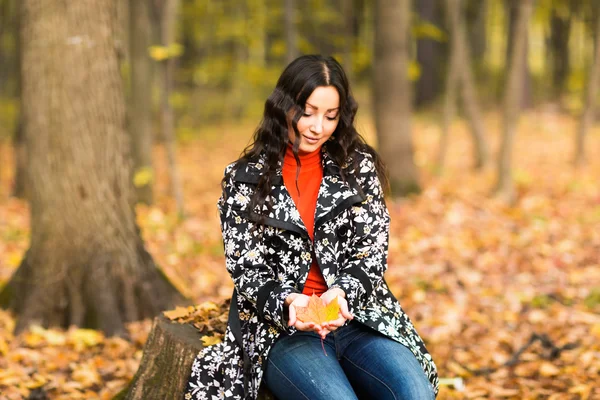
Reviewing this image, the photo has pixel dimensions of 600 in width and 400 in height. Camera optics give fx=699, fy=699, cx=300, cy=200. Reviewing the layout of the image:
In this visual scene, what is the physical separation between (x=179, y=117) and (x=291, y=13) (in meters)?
11.3

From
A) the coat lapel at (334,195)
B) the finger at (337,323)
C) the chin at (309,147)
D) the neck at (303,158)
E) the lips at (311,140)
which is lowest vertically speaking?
the finger at (337,323)

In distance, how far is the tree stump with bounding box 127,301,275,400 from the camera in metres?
3.09

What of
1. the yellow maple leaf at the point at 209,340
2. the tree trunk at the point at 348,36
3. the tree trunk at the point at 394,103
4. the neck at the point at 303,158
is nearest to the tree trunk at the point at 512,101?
the tree trunk at the point at 394,103

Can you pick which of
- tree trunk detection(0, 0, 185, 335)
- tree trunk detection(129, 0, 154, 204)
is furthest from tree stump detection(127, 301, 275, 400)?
tree trunk detection(129, 0, 154, 204)

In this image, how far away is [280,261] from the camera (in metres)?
2.91

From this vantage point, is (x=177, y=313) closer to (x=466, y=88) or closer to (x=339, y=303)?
(x=339, y=303)

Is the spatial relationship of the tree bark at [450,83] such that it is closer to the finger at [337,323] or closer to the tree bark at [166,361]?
the tree bark at [166,361]

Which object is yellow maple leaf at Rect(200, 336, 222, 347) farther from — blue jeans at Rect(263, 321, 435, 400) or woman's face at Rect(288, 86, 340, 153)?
woman's face at Rect(288, 86, 340, 153)

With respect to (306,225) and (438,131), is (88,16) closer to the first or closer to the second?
(306,225)

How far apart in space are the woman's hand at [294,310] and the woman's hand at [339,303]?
4cm

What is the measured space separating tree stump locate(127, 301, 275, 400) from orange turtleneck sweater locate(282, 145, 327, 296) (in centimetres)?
59

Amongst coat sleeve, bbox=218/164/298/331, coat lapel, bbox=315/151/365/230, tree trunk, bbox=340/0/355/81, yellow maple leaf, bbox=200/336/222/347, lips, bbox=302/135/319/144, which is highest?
tree trunk, bbox=340/0/355/81

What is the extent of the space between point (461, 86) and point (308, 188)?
7880 mm

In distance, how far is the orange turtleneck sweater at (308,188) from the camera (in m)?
2.92
